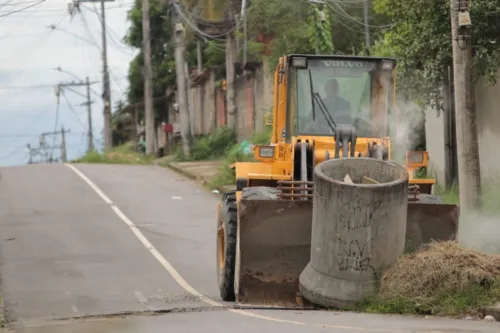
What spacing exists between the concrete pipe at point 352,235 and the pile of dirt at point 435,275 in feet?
0.55

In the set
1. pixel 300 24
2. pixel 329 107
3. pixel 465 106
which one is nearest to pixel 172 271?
pixel 329 107

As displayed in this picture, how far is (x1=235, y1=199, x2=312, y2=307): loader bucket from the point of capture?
10875 millimetres

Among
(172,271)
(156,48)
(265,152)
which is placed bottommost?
(172,271)

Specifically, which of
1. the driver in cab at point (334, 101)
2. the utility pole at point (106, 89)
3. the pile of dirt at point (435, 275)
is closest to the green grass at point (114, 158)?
the utility pole at point (106, 89)

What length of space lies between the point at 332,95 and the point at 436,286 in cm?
314

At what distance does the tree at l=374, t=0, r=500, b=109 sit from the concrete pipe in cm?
832

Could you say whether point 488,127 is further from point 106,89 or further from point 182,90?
point 106,89

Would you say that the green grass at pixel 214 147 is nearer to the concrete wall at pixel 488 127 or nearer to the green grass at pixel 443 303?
the concrete wall at pixel 488 127

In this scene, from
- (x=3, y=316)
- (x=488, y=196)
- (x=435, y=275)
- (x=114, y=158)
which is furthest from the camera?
(x=114, y=158)

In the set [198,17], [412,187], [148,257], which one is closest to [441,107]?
[148,257]

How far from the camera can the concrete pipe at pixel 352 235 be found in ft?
33.3

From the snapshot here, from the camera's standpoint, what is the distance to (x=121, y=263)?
666 inches

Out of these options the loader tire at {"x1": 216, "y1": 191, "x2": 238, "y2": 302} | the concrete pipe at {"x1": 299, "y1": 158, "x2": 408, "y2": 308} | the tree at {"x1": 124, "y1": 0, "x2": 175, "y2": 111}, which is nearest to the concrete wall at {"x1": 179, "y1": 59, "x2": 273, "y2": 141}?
the tree at {"x1": 124, "y1": 0, "x2": 175, "y2": 111}

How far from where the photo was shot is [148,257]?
1759cm
